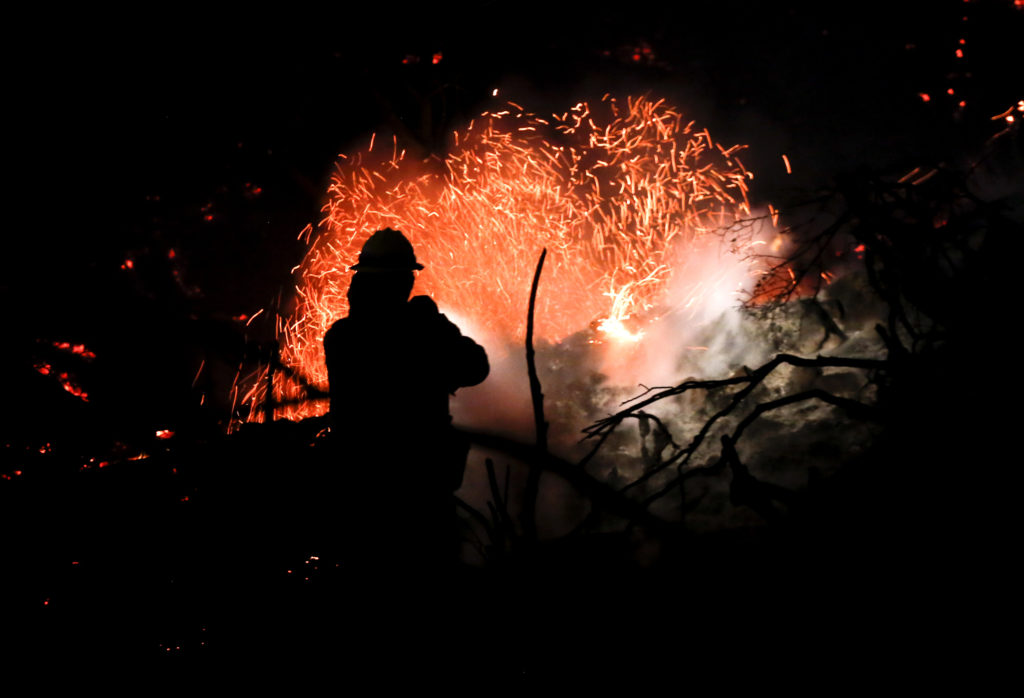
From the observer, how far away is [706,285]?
11633mm

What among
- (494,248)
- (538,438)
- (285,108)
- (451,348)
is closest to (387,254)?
(451,348)

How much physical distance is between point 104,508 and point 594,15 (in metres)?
16.2

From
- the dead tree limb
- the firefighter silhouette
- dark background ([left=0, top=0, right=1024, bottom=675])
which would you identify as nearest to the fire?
dark background ([left=0, top=0, right=1024, bottom=675])

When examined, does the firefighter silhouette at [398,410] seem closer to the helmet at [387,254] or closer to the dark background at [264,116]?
the helmet at [387,254]

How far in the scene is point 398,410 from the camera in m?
3.78

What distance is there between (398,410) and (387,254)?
1.11m

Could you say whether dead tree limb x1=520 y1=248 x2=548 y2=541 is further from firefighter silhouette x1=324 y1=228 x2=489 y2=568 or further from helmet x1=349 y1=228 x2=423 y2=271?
helmet x1=349 y1=228 x2=423 y2=271

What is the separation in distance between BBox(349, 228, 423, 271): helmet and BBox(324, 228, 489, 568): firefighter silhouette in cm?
2

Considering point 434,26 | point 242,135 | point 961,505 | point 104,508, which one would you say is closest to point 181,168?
point 242,135

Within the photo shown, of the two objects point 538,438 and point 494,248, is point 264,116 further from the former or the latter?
point 538,438

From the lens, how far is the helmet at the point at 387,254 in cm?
410

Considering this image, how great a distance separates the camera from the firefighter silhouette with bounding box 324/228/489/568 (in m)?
3.51

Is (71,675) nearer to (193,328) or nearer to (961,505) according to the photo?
(193,328)

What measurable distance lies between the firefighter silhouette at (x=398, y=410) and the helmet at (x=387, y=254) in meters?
0.02
